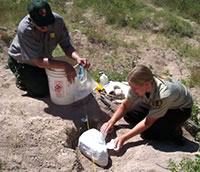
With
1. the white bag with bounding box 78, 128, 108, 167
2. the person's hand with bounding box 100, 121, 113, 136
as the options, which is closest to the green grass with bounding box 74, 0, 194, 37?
the person's hand with bounding box 100, 121, 113, 136

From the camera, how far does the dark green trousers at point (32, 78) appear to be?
11.4 ft

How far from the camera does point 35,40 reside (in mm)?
3170

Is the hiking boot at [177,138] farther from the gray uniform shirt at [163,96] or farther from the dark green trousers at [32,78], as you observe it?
the dark green trousers at [32,78]

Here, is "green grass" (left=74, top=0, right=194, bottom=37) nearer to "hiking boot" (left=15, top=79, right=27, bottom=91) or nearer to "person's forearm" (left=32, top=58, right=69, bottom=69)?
"hiking boot" (left=15, top=79, right=27, bottom=91)

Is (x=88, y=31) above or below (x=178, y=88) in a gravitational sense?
below

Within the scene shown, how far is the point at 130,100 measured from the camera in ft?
9.46

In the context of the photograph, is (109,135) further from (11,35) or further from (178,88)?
(11,35)

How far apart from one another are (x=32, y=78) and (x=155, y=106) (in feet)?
5.60

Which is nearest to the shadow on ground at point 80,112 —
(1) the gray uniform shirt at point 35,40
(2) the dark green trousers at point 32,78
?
(2) the dark green trousers at point 32,78

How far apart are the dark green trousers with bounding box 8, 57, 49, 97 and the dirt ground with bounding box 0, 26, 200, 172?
0.12 metres

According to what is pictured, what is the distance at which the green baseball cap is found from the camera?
2.83 meters

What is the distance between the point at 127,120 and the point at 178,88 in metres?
0.88

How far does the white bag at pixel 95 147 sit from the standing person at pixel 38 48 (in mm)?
714

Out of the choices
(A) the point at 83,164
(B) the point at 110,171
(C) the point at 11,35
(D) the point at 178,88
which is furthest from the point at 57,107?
(C) the point at 11,35
